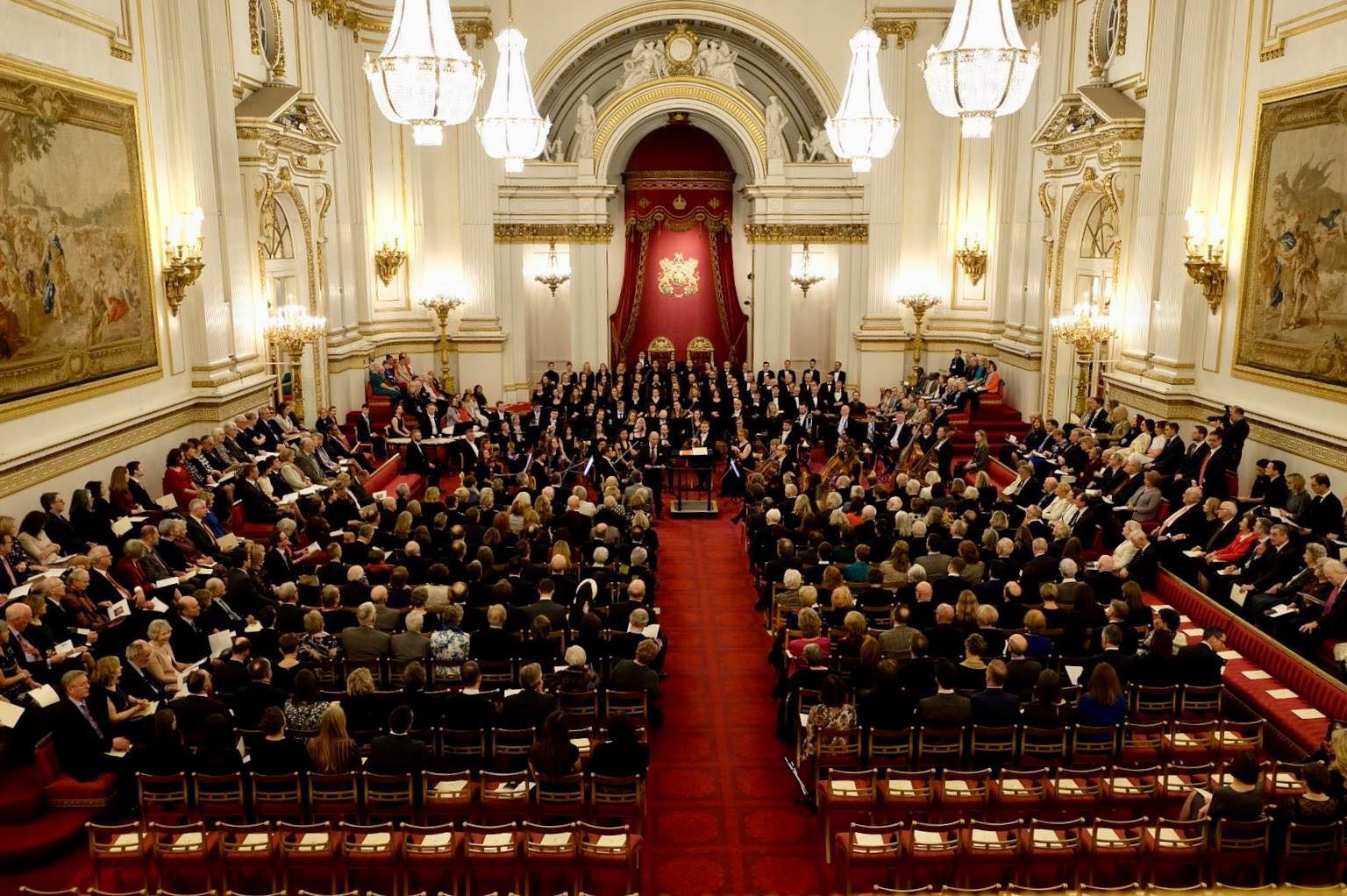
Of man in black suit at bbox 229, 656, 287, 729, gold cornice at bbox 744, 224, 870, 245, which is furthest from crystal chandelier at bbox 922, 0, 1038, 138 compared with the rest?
gold cornice at bbox 744, 224, 870, 245

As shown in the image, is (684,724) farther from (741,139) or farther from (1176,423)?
(741,139)

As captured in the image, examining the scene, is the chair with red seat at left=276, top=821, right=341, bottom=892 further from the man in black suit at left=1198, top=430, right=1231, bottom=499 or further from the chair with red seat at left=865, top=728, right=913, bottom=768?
the man in black suit at left=1198, top=430, right=1231, bottom=499

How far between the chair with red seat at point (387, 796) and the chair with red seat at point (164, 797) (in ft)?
3.67

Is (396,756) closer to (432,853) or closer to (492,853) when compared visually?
(432,853)

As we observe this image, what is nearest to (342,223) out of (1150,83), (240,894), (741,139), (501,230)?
(501,230)

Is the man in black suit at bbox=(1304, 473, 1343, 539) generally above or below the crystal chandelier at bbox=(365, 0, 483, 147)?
below

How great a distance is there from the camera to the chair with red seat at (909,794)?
276 inches

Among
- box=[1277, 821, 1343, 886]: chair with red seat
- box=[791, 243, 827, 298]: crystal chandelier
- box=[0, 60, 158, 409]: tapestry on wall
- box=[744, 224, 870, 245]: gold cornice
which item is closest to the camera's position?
box=[1277, 821, 1343, 886]: chair with red seat

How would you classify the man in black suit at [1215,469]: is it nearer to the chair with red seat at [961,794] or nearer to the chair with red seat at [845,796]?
the chair with red seat at [961,794]

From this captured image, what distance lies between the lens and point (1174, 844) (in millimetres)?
6273

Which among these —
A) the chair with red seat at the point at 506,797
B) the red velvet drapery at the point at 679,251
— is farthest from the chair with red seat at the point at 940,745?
the red velvet drapery at the point at 679,251

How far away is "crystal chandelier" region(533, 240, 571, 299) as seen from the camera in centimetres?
2523

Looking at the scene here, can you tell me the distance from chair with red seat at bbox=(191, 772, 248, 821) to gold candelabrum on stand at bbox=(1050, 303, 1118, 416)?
14.9 m

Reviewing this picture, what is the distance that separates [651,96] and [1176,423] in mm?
14812
